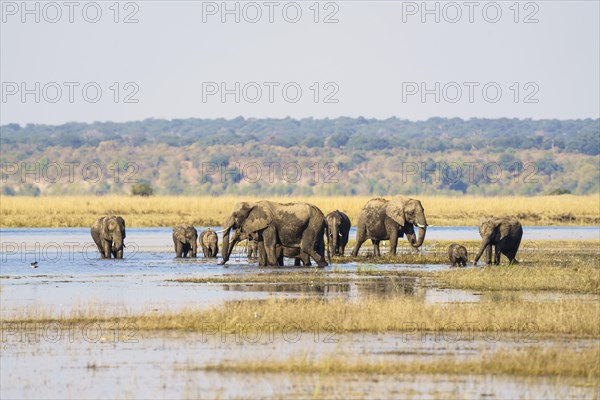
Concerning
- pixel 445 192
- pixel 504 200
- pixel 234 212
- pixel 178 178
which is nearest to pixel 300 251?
pixel 234 212

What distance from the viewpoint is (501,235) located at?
96.2 ft

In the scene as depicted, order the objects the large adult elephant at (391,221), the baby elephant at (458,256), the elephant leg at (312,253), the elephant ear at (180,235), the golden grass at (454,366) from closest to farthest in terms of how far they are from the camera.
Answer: the golden grass at (454,366) < the elephant leg at (312,253) < the baby elephant at (458,256) < the large adult elephant at (391,221) < the elephant ear at (180,235)

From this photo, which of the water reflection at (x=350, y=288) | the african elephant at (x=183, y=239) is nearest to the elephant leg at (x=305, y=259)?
the water reflection at (x=350, y=288)

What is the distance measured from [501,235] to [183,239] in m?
9.29

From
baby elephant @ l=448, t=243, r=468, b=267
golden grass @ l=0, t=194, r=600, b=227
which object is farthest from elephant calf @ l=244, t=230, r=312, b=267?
golden grass @ l=0, t=194, r=600, b=227

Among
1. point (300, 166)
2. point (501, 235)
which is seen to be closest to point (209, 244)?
point (501, 235)

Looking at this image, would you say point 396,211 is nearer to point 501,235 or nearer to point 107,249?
point 501,235

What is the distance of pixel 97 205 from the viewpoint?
6275 centimetres

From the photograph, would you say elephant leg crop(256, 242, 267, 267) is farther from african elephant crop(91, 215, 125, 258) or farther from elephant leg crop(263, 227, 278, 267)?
african elephant crop(91, 215, 125, 258)

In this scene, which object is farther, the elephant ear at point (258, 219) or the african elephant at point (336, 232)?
the african elephant at point (336, 232)

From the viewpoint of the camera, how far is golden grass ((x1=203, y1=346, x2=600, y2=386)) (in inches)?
582

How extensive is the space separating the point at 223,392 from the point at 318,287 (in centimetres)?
1069

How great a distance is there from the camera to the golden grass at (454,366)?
48.5 feet

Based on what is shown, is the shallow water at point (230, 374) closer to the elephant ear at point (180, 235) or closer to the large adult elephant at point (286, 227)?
the large adult elephant at point (286, 227)
